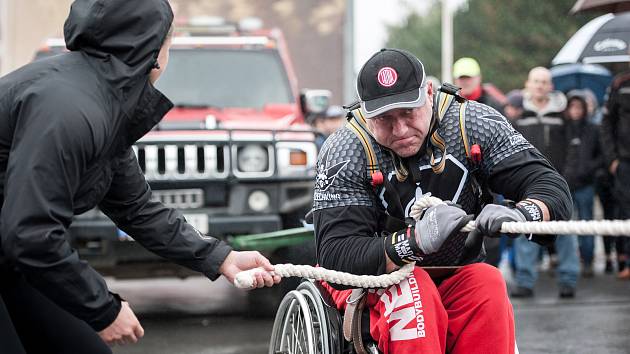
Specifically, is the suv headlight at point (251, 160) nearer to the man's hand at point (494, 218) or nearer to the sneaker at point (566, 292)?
the sneaker at point (566, 292)

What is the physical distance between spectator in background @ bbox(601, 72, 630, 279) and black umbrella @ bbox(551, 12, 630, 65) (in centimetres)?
34

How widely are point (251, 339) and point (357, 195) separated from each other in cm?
388

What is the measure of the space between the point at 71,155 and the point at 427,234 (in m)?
1.36

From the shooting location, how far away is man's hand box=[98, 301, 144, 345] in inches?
130

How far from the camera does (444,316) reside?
3994mm

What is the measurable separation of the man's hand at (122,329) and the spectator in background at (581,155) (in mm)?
7997

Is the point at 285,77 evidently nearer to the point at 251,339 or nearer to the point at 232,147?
the point at 232,147

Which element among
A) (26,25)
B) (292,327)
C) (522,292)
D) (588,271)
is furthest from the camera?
(26,25)

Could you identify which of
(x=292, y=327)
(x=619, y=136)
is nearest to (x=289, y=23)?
(x=619, y=136)

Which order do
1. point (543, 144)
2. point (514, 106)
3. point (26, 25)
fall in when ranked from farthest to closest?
point (26, 25)
point (514, 106)
point (543, 144)

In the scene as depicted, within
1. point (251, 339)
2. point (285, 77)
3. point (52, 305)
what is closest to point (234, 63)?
point (285, 77)

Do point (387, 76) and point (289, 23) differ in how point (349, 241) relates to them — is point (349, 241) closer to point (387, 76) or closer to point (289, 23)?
point (387, 76)

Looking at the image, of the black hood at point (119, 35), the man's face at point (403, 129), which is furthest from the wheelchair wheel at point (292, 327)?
the black hood at point (119, 35)

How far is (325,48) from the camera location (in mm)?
13195
